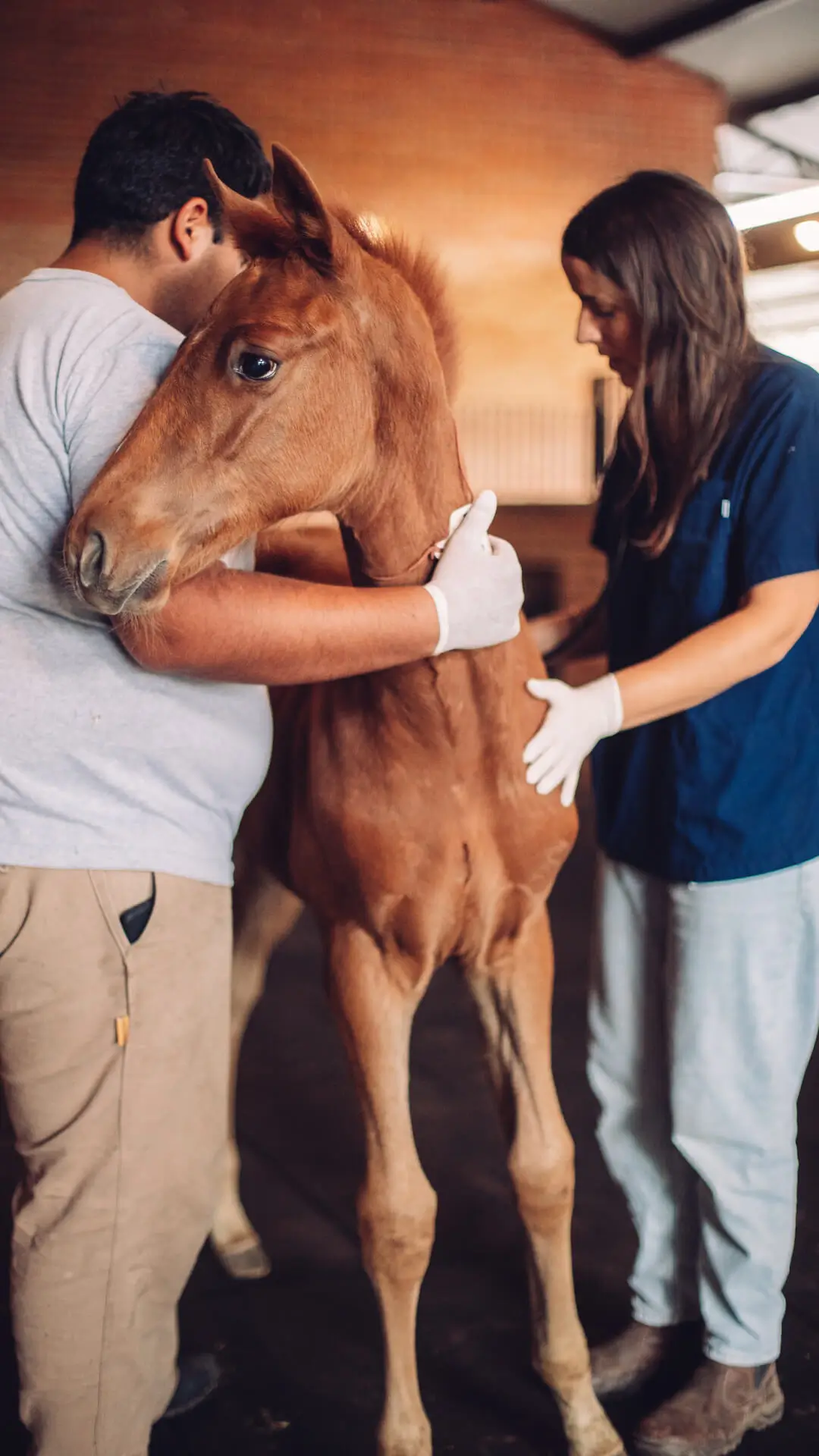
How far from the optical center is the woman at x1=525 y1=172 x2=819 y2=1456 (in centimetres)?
151

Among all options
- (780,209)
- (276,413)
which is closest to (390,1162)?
(276,413)

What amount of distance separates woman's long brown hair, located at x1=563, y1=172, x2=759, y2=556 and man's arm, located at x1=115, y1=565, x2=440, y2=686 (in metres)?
0.48

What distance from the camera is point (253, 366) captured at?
3.98ft

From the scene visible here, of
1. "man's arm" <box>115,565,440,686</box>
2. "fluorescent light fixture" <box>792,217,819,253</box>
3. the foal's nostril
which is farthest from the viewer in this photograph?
"fluorescent light fixture" <box>792,217,819,253</box>

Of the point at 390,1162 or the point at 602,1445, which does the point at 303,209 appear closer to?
the point at 390,1162

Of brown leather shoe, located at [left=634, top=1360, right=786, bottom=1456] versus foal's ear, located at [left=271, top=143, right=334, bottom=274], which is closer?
foal's ear, located at [left=271, top=143, right=334, bottom=274]

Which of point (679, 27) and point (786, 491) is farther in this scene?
point (679, 27)

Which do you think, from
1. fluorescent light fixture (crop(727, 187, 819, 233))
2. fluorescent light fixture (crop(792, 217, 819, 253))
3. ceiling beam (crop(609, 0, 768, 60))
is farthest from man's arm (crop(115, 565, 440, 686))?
ceiling beam (crop(609, 0, 768, 60))

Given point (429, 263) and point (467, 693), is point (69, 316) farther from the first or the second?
point (467, 693)

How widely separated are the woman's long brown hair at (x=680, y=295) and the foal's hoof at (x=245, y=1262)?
4.80ft

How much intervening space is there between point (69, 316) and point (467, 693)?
0.61 metres

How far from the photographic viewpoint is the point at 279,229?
1.26m

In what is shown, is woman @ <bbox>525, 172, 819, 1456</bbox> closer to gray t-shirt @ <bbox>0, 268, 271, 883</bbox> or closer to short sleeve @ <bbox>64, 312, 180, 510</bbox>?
gray t-shirt @ <bbox>0, 268, 271, 883</bbox>

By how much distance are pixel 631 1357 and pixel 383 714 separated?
3.59 feet
